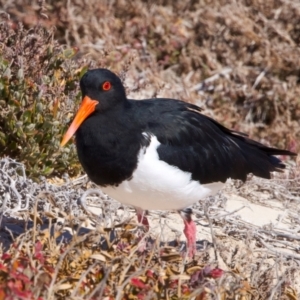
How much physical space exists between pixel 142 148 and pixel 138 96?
133 inches

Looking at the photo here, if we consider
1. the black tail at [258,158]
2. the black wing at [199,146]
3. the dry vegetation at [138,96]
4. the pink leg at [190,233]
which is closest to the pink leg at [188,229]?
the pink leg at [190,233]

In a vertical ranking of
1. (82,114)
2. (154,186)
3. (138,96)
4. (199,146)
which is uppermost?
(82,114)

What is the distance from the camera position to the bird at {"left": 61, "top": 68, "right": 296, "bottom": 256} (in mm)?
4629

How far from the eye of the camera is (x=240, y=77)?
→ 8656mm

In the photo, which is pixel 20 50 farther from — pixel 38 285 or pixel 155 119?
pixel 38 285

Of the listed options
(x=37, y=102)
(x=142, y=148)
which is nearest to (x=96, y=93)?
(x=142, y=148)

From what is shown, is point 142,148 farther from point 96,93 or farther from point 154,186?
point 96,93

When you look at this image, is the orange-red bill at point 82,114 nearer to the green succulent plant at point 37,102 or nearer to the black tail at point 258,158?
the green succulent plant at point 37,102

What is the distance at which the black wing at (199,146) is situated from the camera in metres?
4.84

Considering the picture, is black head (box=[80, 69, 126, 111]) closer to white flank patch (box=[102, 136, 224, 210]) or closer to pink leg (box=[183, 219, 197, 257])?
white flank patch (box=[102, 136, 224, 210])

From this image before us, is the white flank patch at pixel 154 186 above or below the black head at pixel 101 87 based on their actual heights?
below

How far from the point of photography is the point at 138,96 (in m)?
7.97

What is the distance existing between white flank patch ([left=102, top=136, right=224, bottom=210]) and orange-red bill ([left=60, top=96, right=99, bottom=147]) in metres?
0.39

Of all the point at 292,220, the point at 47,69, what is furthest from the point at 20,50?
the point at 292,220
